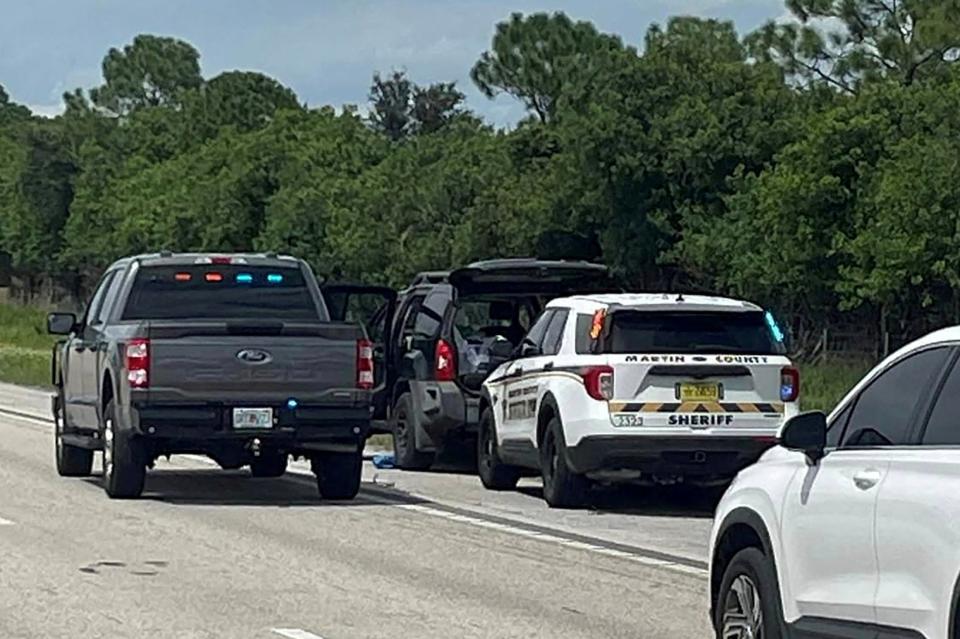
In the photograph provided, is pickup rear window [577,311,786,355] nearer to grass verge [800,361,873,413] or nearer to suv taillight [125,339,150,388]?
suv taillight [125,339,150,388]

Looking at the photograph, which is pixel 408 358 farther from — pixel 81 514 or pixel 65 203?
pixel 65 203

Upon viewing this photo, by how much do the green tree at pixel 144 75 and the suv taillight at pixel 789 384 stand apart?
Result: 11601cm

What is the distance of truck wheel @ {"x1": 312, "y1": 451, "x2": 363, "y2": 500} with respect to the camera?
1861 cm

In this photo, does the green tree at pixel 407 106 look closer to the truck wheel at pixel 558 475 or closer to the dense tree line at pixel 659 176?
the dense tree line at pixel 659 176

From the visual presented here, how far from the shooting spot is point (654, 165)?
51.2 m

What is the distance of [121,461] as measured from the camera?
18.1 meters

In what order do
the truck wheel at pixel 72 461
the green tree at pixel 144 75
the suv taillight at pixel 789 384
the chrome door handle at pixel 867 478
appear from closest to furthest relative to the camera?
1. the chrome door handle at pixel 867 478
2. the suv taillight at pixel 789 384
3. the truck wheel at pixel 72 461
4. the green tree at pixel 144 75

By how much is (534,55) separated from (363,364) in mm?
55379

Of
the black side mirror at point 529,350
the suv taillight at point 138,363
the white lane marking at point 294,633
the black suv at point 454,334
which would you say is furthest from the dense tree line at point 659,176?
the white lane marking at point 294,633

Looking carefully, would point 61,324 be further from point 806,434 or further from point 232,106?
point 232,106

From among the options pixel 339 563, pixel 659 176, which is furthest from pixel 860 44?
pixel 339 563

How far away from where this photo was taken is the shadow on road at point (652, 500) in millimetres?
18184

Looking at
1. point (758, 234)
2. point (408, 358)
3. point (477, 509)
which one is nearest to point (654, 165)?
point (758, 234)

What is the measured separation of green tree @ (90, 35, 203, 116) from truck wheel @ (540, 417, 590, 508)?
378 feet
